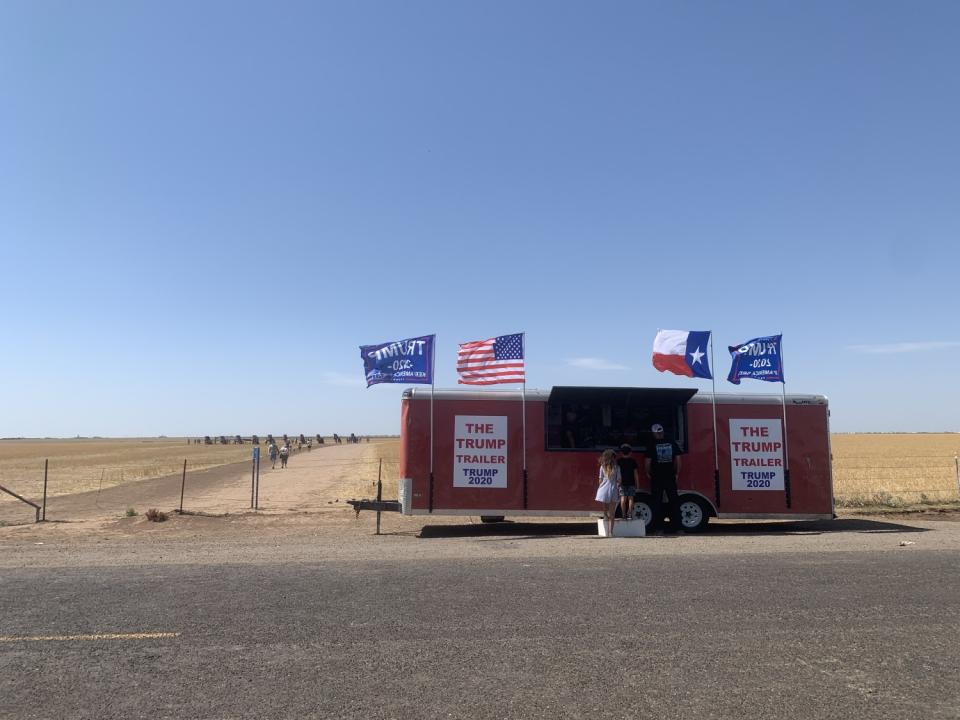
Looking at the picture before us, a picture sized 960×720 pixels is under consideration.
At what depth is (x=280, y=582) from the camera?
25.1 ft

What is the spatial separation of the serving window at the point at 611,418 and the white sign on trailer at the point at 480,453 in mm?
964

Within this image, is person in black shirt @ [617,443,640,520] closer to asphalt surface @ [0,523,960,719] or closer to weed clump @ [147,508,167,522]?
asphalt surface @ [0,523,960,719]

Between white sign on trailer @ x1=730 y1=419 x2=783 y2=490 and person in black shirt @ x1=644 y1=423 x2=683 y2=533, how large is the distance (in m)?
1.46

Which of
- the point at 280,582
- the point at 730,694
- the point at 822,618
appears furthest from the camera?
the point at 280,582

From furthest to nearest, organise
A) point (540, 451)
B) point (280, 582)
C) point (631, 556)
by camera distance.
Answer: point (540, 451)
point (631, 556)
point (280, 582)

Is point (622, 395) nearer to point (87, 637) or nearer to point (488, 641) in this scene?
point (488, 641)

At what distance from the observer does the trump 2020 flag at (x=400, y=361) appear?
14469 mm

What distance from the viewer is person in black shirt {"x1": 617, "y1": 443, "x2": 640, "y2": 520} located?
12.4 m

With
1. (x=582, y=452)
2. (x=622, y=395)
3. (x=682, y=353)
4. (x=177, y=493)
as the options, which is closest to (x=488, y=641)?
(x=582, y=452)

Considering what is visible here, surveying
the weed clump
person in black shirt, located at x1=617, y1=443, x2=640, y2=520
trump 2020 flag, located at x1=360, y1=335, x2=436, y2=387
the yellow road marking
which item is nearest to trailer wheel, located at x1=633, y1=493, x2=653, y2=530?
person in black shirt, located at x1=617, y1=443, x2=640, y2=520

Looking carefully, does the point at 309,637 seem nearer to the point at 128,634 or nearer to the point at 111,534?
the point at 128,634

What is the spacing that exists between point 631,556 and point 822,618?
3.65m

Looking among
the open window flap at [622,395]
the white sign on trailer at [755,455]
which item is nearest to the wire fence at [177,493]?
the open window flap at [622,395]

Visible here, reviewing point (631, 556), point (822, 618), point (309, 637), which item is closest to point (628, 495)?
point (631, 556)
